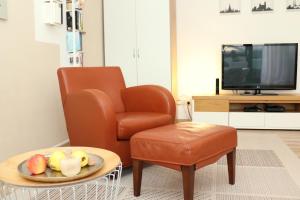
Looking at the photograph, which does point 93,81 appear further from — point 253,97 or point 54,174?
point 253,97

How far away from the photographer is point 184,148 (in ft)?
6.07

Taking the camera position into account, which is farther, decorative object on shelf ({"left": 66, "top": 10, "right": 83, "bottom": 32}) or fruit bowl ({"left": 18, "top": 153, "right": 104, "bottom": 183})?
decorative object on shelf ({"left": 66, "top": 10, "right": 83, "bottom": 32})

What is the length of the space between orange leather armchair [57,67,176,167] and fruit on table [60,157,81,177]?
3.40ft

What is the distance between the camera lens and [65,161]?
1.24 metres

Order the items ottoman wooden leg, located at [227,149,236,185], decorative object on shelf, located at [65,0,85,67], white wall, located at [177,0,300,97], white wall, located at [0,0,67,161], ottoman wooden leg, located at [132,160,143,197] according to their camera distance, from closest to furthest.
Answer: ottoman wooden leg, located at [132,160,143,197]
ottoman wooden leg, located at [227,149,236,185]
white wall, located at [0,0,67,161]
decorative object on shelf, located at [65,0,85,67]
white wall, located at [177,0,300,97]

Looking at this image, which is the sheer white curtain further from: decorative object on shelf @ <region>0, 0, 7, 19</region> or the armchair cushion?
decorative object on shelf @ <region>0, 0, 7, 19</region>

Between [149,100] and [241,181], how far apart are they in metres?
1.02

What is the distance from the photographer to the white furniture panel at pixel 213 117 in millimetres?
4270

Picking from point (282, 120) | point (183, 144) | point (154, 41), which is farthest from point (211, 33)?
point (183, 144)

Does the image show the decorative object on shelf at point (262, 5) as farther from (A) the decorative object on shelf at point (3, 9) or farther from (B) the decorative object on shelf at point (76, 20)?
(A) the decorative object on shelf at point (3, 9)

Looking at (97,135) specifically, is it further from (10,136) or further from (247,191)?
(247,191)

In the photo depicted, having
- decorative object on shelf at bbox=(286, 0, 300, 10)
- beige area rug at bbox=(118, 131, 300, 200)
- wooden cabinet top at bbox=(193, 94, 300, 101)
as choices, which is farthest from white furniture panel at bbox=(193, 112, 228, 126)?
decorative object on shelf at bbox=(286, 0, 300, 10)

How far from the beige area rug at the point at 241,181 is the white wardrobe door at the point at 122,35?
195 cm

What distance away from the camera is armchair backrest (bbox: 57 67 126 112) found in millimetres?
2674
